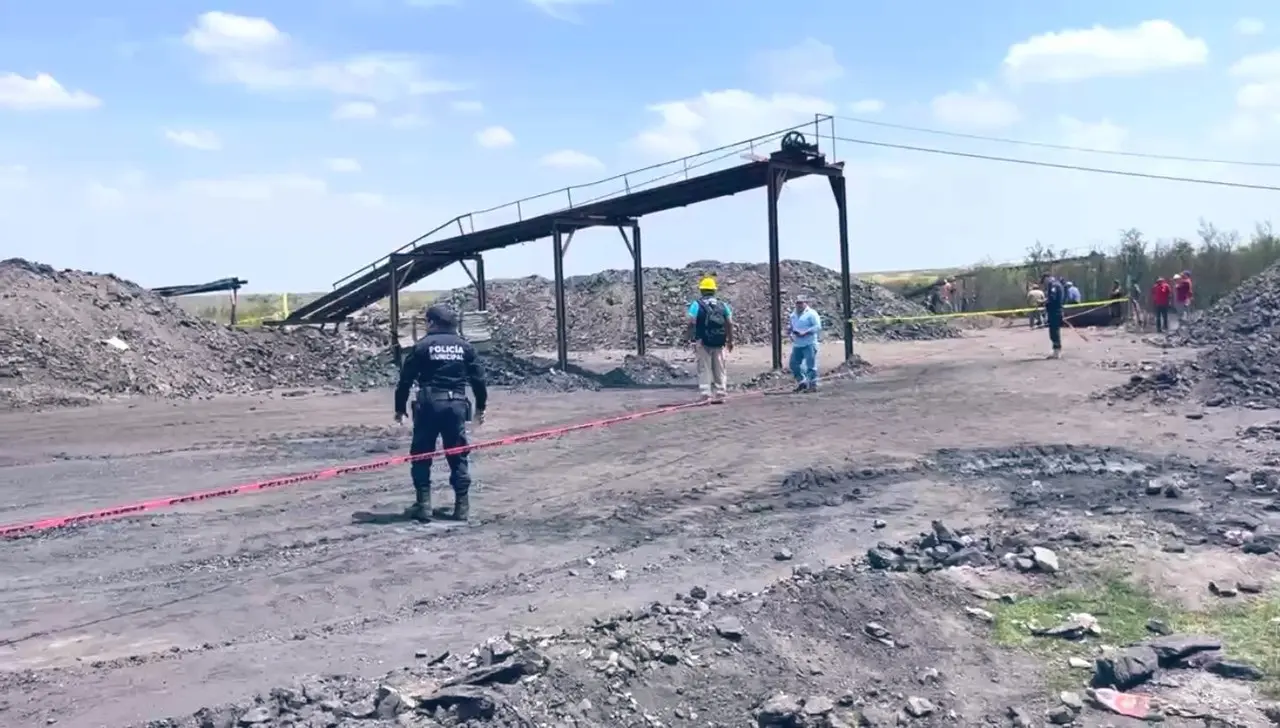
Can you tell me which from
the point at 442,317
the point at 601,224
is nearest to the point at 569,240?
the point at 601,224

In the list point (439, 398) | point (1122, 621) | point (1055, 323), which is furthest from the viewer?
point (1055, 323)

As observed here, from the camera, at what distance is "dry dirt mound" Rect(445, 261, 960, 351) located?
148ft

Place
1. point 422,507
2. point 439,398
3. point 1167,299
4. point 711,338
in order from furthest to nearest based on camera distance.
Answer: point 1167,299 < point 711,338 < point 422,507 < point 439,398

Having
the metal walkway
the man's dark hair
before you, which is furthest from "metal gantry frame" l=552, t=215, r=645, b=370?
the man's dark hair

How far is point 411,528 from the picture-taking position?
980cm

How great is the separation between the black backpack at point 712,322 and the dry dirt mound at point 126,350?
12245 mm

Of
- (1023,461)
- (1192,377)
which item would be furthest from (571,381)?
(1023,461)

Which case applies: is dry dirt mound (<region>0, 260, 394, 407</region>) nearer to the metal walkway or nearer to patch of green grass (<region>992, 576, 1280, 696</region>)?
the metal walkway

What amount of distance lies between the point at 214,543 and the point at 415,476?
1.65 m

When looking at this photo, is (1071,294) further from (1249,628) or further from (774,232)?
(1249,628)

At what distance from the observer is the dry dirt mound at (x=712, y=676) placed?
5.35 m

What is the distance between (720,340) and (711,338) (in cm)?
14

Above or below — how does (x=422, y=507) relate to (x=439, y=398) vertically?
below

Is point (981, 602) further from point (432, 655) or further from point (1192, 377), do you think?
point (1192, 377)
